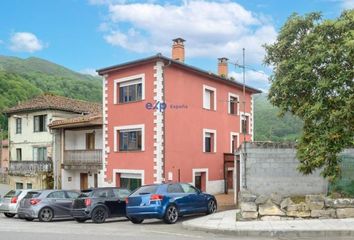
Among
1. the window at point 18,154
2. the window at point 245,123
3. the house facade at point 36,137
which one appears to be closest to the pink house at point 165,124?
the window at point 245,123

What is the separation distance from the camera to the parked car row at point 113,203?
60.5 feet

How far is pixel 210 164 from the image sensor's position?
1275 inches

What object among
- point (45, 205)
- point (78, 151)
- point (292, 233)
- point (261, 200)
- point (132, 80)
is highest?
point (132, 80)

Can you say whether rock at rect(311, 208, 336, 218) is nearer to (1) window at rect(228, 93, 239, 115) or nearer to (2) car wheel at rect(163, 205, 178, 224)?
(2) car wheel at rect(163, 205, 178, 224)

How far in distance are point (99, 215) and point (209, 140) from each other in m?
13.8

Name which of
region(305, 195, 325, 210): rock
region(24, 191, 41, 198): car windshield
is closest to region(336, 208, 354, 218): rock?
region(305, 195, 325, 210): rock

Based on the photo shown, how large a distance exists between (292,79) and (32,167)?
29006mm

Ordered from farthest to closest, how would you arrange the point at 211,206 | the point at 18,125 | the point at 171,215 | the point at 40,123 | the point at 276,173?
the point at 18,125 < the point at 40,123 < the point at 211,206 < the point at 276,173 < the point at 171,215

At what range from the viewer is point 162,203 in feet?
60.0

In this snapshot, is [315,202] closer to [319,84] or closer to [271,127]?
[319,84]

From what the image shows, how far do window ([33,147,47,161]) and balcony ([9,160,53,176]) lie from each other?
59cm

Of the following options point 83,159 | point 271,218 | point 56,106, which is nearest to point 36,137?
point 56,106

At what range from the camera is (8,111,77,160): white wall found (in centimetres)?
3944

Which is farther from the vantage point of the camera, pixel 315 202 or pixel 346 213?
pixel 315 202
